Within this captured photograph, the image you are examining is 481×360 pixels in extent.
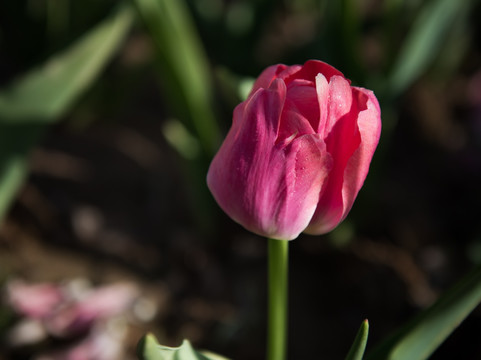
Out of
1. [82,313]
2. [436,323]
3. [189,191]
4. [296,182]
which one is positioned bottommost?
[189,191]

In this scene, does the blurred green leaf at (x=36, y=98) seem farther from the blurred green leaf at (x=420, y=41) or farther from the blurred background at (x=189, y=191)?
the blurred green leaf at (x=420, y=41)

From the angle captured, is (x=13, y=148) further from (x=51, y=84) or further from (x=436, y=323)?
(x=436, y=323)

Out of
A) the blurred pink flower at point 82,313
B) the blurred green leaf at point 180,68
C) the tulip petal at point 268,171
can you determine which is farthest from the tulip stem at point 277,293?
the blurred green leaf at point 180,68

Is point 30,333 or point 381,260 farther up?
point 30,333

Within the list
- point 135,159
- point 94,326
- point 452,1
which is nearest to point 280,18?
point 135,159

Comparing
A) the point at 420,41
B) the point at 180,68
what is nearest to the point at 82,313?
the point at 180,68

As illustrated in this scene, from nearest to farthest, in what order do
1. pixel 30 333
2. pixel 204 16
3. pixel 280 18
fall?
pixel 30 333, pixel 204 16, pixel 280 18

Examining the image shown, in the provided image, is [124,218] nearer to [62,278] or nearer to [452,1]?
[62,278]
